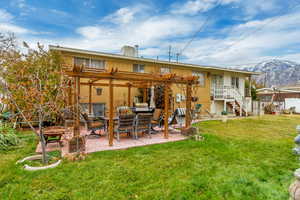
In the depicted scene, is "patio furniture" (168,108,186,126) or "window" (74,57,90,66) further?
"window" (74,57,90,66)

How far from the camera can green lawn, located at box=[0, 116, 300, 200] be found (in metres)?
2.65

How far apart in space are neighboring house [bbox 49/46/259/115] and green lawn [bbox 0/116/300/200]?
198 inches

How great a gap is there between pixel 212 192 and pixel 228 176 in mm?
758

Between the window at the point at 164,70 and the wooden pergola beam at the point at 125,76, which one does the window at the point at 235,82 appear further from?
the wooden pergola beam at the point at 125,76

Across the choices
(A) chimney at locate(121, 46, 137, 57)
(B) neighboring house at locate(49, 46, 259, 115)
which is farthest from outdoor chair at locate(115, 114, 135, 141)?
(A) chimney at locate(121, 46, 137, 57)

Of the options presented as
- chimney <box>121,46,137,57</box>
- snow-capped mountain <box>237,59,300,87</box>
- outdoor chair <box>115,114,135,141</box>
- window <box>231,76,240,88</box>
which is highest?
snow-capped mountain <box>237,59,300,87</box>

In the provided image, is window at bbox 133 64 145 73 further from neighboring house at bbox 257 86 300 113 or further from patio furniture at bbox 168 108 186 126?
neighboring house at bbox 257 86 300 113

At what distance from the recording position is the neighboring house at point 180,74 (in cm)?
974

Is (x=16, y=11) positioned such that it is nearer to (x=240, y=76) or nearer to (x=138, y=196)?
(x=138, y=196)

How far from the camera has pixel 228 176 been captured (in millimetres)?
3225

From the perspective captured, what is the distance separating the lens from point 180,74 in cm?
1295

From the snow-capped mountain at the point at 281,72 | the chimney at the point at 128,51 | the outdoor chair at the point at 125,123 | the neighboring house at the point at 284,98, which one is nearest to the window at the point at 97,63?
the chimney at the point at 128,51

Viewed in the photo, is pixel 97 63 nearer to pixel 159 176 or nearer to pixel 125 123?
pixel 125 123

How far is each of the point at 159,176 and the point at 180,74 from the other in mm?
10694
